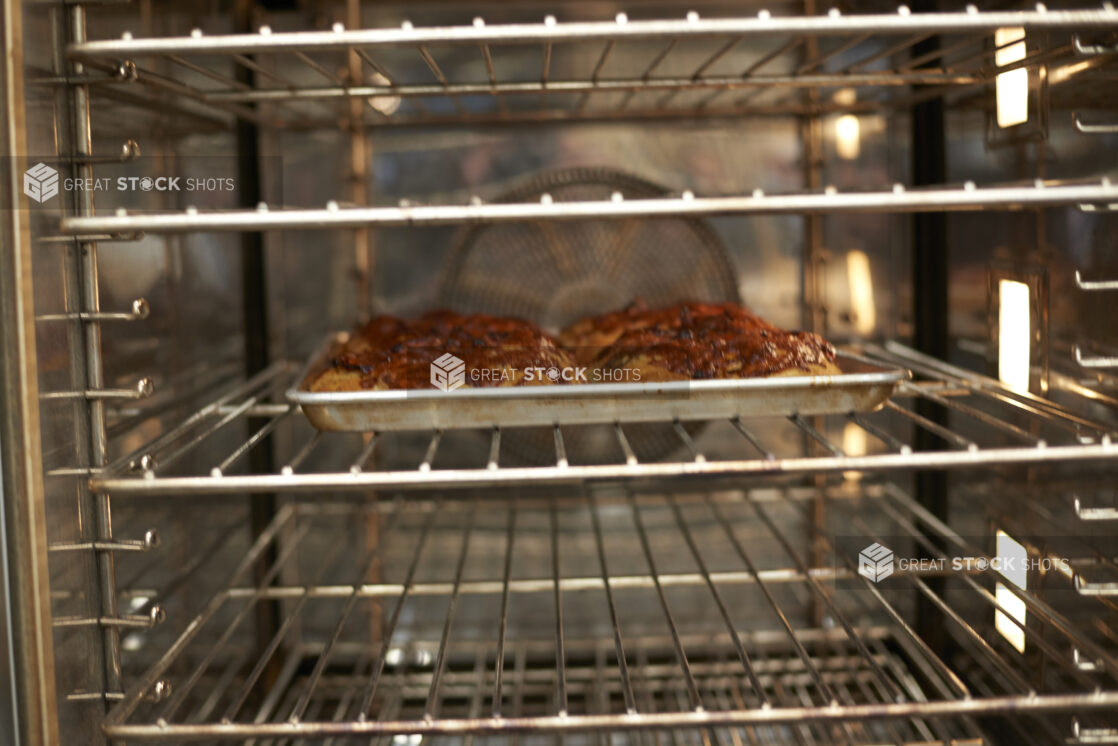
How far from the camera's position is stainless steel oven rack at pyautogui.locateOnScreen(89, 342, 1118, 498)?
1092 mm

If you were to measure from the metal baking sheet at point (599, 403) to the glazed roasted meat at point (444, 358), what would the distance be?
6 cm

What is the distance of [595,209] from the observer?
3.58 ft

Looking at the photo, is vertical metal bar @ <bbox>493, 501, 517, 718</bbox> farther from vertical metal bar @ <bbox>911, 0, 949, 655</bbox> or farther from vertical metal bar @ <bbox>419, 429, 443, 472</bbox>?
vertical metal bar @ <bbox>911, 0, 949, 655</bbox>

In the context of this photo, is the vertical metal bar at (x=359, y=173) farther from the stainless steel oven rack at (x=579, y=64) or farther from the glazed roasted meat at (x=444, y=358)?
the glazed roasted meat at (x=444, y=358)

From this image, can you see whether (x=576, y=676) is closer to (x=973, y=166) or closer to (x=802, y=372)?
(x=802, y=372)

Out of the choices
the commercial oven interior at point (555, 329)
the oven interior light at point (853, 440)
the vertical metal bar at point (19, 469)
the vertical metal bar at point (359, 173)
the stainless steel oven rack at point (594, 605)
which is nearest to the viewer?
the vertical metal bar at point (19, 469)

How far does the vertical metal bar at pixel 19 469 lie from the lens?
98 centimetres

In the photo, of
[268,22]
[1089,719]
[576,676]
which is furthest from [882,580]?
[268,22]

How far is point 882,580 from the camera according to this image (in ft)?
6.17

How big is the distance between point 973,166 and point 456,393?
106cm

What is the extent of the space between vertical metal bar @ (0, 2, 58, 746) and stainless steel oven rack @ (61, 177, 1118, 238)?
9cm

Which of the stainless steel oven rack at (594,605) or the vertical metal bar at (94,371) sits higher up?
the vertical metal bar at (94,371)

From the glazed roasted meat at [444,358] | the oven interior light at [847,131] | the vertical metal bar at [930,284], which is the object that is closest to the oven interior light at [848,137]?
the oven interior light at [847,131]

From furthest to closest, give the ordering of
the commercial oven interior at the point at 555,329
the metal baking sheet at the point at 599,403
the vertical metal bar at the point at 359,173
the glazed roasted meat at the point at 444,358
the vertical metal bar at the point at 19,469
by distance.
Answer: the vertical metal bar at the point at 359,173
the glazed roasted meat at the point at 444,358
the metal baking sheet at the point at 599,403
the commercial oven interior at the point at 555,329
the vertical metal bar at the point at 19,469
